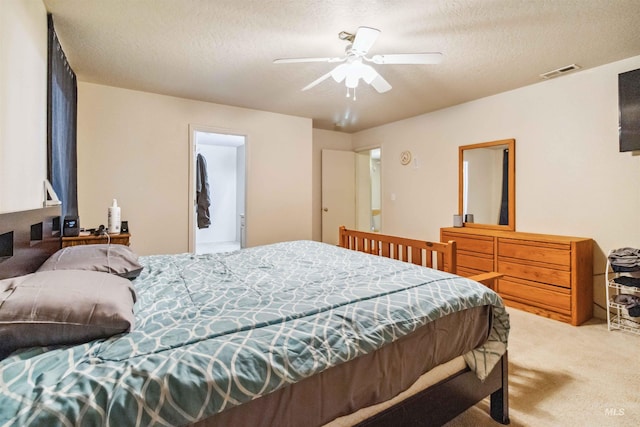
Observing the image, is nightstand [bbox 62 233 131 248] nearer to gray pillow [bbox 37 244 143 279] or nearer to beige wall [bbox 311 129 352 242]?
gray pillow [bbox 37 244 143 279]

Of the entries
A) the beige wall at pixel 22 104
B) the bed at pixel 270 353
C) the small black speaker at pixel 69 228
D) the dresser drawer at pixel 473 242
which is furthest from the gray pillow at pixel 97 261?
the dresser drawer at pixel 473 242

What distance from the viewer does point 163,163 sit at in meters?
3.70

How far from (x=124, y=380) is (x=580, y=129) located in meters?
3.95

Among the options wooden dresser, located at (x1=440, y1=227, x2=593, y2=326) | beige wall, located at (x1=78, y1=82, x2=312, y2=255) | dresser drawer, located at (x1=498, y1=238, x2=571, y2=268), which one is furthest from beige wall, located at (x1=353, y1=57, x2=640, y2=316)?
beige wall, located at (x1=78, y1=82, x2=312, y2=255)

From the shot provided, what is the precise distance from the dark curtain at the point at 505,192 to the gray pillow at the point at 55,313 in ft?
12.5

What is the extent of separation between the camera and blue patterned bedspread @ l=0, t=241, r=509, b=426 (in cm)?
73

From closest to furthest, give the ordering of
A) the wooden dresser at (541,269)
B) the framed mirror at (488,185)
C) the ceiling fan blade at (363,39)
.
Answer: the ceiling fan blade at (363,39), the wooden dresser at (541,269), the framed mirror at (488,185)

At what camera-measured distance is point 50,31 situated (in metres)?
2.11

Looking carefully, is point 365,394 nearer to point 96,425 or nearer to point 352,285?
point 352,285

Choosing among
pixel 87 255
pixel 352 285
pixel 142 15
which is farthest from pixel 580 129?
pixel 87 255

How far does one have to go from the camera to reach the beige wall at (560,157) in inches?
109

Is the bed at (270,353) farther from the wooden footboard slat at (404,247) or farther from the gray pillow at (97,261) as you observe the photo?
the wooden footboard slat at (404,247)

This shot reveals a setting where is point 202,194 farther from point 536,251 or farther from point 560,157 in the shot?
point 560,157

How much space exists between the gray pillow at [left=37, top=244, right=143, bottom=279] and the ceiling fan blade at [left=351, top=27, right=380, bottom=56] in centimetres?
190
